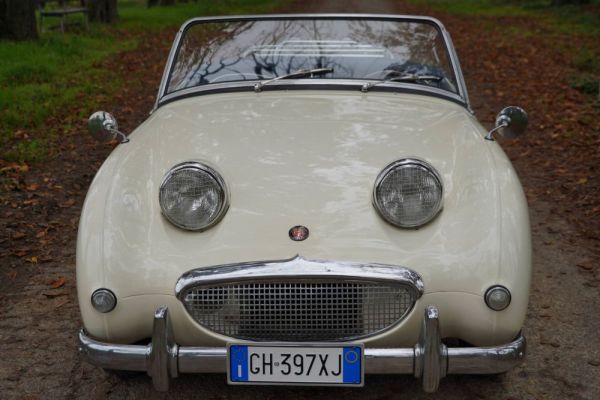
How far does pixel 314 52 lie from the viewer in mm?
3912

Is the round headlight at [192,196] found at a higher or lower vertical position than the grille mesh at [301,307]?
higher

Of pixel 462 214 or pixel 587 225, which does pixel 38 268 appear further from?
pixel 587 225

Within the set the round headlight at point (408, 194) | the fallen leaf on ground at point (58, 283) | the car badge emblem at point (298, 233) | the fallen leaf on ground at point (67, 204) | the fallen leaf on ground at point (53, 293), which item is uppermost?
the round headlight at point (408, 194)

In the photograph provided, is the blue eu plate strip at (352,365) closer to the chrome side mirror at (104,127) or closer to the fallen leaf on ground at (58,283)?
the chrome side mirror at (104,127)

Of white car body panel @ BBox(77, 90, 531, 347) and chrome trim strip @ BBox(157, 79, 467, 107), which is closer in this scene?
white car body panel @ BBox(77, 90, 531, 347)

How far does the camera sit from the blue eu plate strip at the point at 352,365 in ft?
7.94

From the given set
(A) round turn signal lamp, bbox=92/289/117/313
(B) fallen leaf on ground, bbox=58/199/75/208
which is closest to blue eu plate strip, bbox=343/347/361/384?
(A) round turn signal lamp, bbox=92/289/117/313

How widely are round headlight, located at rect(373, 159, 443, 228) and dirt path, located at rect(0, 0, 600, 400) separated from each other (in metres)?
0.77

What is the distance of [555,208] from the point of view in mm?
5301

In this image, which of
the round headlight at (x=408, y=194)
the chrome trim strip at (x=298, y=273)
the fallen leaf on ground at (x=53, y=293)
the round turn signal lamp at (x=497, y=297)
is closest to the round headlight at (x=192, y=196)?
the chrome trim strip at (x=298, y=273)

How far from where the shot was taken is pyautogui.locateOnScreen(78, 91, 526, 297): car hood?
2527 millimetres

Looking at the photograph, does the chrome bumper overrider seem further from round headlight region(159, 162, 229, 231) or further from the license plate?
round headlight region(159, 162, 229, 231)

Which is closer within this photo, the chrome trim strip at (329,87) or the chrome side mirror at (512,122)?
the chrome side mirror at (512,122)

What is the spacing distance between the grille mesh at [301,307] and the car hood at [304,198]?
0.33ft
